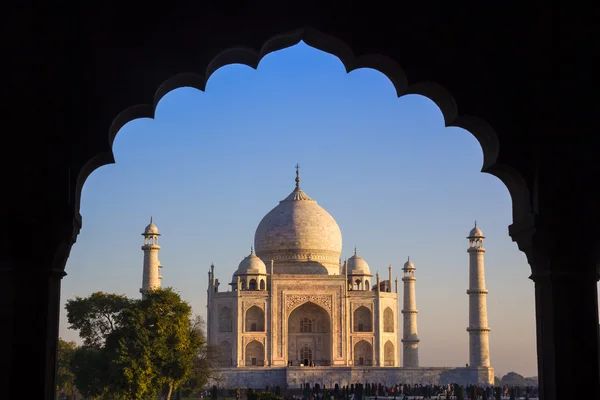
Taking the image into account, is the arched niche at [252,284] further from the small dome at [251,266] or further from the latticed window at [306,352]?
the latticed window at [306,352]

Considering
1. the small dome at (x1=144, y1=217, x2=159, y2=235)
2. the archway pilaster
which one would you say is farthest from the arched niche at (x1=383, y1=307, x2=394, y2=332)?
the archway pilaster

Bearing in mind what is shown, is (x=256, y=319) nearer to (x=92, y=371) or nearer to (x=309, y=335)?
(x=309, y=335)

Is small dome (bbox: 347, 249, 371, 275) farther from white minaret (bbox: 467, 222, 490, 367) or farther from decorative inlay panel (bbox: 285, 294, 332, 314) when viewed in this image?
white minaret (bbox: 467, 222, 490, 367)

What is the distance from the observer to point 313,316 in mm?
49031

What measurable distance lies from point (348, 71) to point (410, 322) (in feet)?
146

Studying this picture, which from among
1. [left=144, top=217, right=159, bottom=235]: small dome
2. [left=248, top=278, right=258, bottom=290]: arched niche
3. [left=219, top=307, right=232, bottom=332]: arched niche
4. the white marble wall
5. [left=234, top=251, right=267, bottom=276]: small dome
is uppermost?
[left=144, top=217, right=159, bottom=235]: small dome

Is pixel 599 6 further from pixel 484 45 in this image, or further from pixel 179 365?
pixel 179 365

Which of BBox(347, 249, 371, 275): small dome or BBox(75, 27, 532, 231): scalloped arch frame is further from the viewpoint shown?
BBox(347, 249, 371, 275): small dome

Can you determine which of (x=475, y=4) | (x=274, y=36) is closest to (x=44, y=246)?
(x=274, y=36)

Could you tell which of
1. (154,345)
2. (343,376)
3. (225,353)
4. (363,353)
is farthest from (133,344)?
(363,353)

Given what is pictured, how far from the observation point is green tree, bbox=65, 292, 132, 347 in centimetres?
2911

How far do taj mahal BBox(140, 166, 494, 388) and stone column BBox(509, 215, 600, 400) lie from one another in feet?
125

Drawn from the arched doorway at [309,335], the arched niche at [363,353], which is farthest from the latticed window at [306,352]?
the arched niche at [363,353]

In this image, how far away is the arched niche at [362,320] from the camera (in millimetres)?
48688
